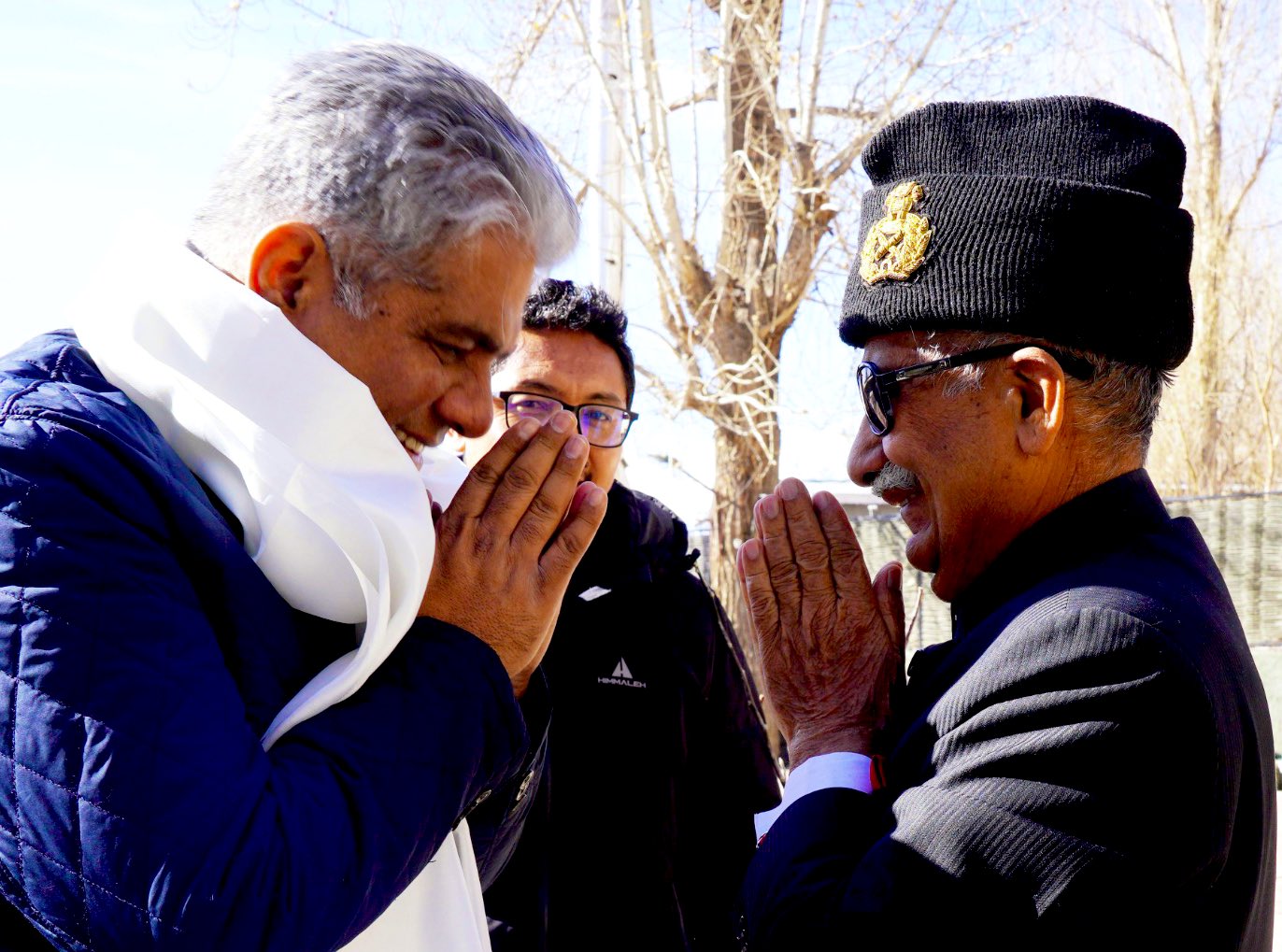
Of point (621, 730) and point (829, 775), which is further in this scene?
point (621, 730)

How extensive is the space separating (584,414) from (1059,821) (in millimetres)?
2006

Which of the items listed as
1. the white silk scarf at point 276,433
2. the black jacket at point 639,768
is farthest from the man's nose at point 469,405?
the black jacket at point 639,768

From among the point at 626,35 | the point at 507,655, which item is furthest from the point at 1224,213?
the point at 507,655

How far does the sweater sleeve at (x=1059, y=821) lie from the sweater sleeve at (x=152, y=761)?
0.61 metres

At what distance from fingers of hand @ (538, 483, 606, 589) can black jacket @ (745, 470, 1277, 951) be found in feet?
1.68

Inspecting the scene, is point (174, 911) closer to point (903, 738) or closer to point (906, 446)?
point (903, 738)

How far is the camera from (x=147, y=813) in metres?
1.23

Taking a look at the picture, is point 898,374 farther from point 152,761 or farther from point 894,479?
point 152,761

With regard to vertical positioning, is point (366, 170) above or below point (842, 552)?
above

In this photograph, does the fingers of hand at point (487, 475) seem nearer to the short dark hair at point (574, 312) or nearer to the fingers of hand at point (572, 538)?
the fingers of hand at point (572, 538)

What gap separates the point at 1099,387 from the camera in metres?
1.95

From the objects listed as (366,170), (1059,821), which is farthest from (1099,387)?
(366,170)

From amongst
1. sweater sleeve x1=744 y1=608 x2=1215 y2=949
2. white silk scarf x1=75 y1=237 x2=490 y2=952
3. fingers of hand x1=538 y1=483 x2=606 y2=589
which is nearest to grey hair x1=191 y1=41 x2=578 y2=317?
white silk scarf x1=75 y1=237 x2=490 y2=952

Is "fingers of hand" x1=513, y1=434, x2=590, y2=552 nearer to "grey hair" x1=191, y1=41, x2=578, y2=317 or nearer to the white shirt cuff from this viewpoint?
"grey hair" x1=191, y1=41, x2=578, y2=317
